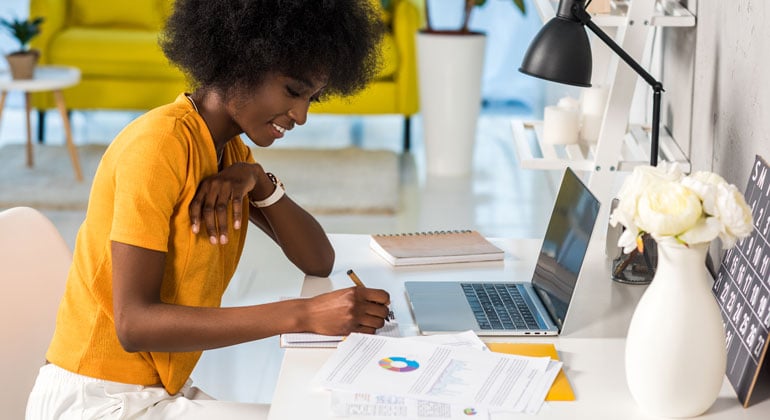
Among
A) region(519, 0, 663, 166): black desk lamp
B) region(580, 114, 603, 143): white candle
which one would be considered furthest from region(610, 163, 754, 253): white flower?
region(580, 114, 603, 143): white candle

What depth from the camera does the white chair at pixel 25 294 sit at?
4.81ft

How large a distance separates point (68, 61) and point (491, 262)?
3.63 m

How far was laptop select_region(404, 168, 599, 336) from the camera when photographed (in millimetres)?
1416

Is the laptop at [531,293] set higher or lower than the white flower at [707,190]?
lower

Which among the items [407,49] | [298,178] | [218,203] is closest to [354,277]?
[218,203]

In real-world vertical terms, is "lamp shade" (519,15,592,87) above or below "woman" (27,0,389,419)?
above

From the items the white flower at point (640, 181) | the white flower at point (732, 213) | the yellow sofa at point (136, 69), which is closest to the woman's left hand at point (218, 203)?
the white flower at point (640, 181)

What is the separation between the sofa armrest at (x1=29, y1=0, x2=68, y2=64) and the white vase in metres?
4.27

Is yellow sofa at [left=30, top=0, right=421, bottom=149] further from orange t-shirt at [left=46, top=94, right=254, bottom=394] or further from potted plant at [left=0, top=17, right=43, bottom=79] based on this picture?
orange t-shirt at [left=46, top=94, right=254, bottom=394]

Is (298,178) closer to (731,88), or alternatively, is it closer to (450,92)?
(450,92)

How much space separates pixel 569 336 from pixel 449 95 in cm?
307

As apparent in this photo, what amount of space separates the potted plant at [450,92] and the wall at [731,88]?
2.58 m

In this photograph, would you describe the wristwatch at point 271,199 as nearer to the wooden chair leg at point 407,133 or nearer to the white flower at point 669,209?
the white flower at point 669,209

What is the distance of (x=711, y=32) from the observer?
171 centimetres
